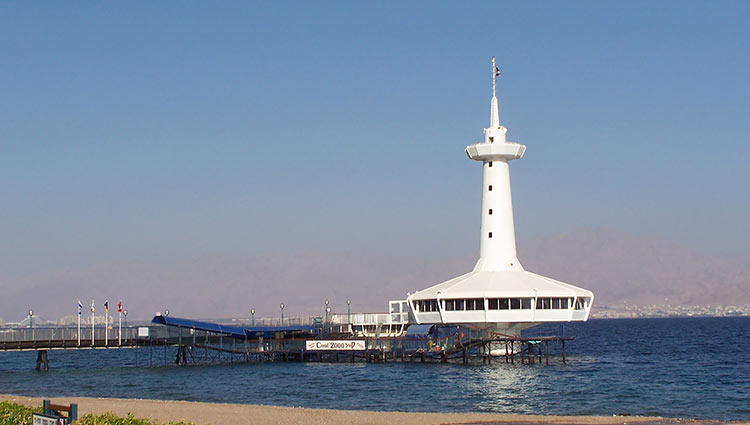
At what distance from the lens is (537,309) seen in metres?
68.2

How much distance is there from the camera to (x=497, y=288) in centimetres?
6856

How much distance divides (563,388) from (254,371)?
961 inches

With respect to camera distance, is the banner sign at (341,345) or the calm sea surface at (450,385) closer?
the calm sea surface at (450,385)

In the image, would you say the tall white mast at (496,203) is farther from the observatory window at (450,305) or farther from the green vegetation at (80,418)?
the green vegetation at (80,418)

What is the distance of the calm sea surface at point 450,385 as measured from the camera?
43.1m

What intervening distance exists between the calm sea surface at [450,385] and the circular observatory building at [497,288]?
13.0 feet

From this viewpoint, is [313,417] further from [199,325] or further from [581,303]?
[581,303]

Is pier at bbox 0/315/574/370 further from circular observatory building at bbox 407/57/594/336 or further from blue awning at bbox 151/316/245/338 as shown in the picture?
circular observatory building at bbox 407/57/594/336

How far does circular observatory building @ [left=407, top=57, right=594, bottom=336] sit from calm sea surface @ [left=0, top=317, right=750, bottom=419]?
13.0 feet

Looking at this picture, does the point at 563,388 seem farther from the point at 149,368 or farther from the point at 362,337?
the point at 149,368

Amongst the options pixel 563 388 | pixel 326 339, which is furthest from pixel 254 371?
pixel 563 388

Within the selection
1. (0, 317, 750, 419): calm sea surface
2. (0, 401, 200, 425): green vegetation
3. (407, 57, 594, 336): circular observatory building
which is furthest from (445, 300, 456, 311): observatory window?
(0, 401, 200, 425): green vegetation

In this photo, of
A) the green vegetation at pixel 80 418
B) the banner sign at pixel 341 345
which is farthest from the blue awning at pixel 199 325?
the green vegetation at pixel 80 418

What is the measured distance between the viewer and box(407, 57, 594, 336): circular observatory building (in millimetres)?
68250
